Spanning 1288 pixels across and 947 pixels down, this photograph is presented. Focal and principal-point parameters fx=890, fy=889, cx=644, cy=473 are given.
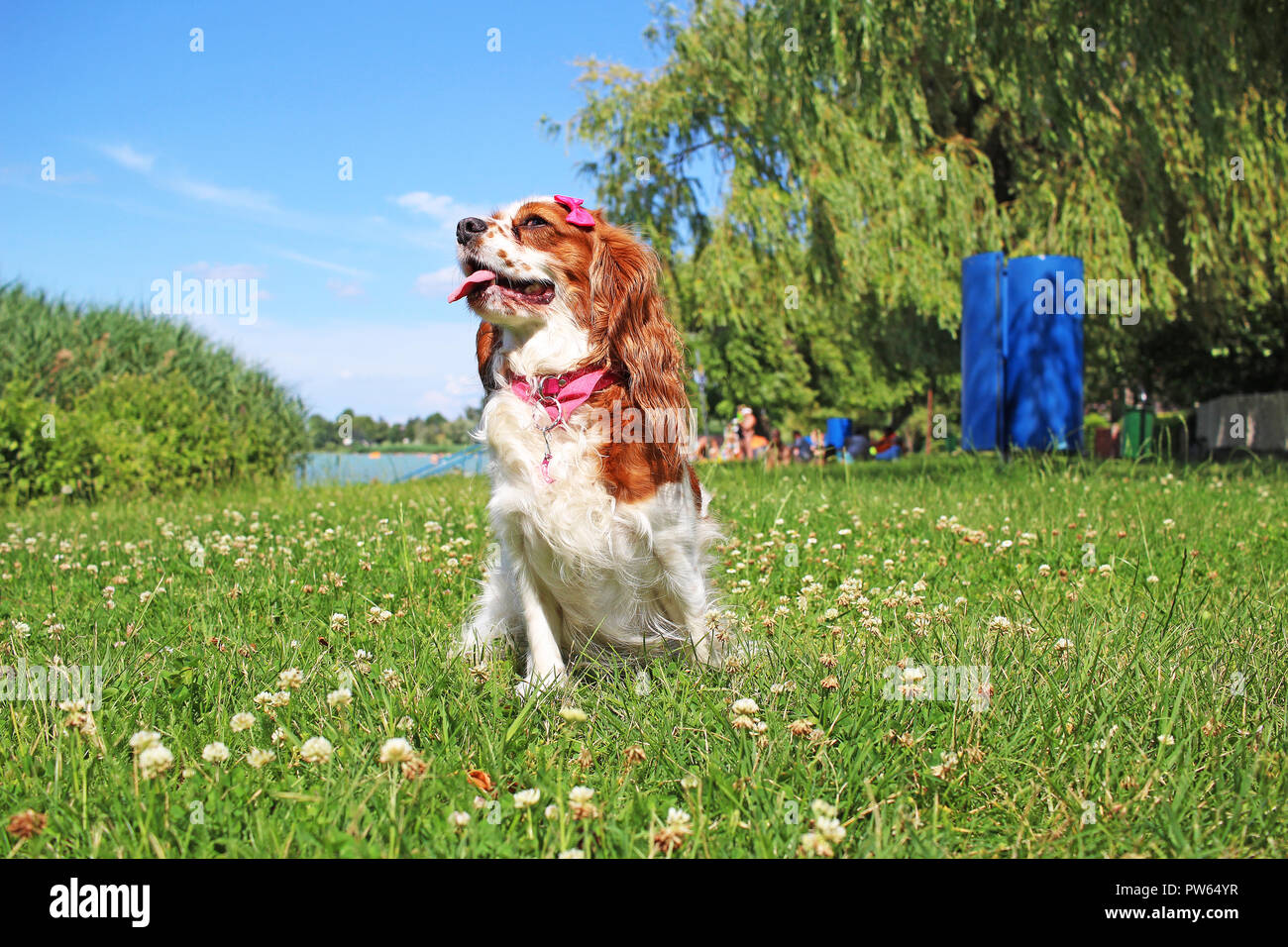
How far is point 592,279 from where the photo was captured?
3.04 metres

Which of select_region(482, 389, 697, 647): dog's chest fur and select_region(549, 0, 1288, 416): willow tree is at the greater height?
select_region(549, 0, 1288, 416): willow tree

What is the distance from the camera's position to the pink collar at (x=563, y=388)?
292 cm

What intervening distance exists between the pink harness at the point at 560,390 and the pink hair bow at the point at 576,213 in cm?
52

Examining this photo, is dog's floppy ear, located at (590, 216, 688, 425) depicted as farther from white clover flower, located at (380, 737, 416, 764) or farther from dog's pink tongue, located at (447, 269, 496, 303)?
white clover flower, located at (380, 737, 416, 764)

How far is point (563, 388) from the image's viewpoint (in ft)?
9.71

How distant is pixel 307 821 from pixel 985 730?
162 centimetres

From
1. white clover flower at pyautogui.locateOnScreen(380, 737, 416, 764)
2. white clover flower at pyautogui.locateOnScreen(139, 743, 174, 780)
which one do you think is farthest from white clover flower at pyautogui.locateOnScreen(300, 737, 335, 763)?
white clover flower at pyautogui.locateOnScreen(139, 743, 174, 780)

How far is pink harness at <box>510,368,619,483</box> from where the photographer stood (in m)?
2.90

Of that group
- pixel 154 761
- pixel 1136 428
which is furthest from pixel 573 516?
pixel 1136 428

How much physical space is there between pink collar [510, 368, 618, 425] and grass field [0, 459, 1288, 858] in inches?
33.6

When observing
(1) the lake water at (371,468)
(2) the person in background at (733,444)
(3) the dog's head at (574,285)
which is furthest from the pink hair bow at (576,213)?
(2) the person in background at (733,444)

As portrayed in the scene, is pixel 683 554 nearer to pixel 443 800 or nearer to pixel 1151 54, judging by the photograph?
pixel 443 800

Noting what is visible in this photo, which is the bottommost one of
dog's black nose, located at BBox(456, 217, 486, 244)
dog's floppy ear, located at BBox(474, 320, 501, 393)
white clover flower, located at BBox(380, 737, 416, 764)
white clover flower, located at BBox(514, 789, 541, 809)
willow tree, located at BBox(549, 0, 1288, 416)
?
white clover flower, located at BBox(514, 789, 541, 809)

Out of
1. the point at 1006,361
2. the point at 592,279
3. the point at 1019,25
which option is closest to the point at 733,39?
the point at 1019,25
